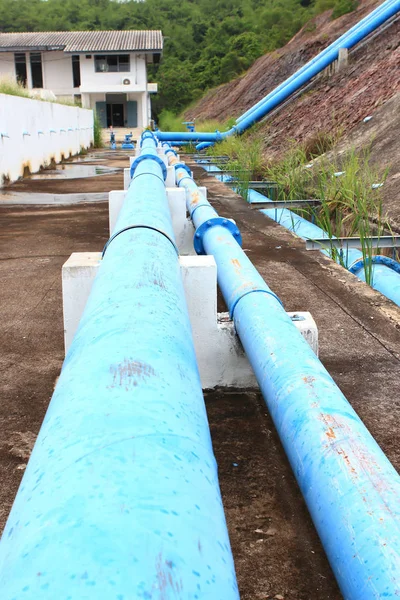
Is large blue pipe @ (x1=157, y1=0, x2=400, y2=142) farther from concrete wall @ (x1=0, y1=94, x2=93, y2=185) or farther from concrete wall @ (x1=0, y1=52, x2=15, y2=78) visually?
concrete wall @ (x1=0, y1=52, x2=15, y2=78)

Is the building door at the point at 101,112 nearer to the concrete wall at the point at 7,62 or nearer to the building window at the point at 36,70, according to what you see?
the building window at the point at 36,70

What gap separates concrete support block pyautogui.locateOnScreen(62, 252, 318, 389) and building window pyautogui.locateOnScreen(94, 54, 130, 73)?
38.1m

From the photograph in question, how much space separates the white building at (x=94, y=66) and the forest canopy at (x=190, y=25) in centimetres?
816

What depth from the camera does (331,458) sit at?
160 centimetres

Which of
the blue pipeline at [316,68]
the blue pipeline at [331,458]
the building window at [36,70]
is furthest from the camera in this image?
the building window at [36,70]

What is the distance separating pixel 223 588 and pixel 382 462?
96 cm

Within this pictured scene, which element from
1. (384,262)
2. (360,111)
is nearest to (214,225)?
(384,262)

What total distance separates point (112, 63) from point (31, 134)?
2838 centimetres

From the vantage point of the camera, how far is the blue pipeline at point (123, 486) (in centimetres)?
65

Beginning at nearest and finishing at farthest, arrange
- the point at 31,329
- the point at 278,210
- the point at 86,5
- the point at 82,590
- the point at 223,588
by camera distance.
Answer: the point at 82,590, the point at 223,588, the point at 31,329, the point at 278,210, the point at 86,5

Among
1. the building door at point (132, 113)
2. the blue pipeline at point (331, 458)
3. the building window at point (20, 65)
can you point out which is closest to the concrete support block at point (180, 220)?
the blue pipeline at point (331, 458)

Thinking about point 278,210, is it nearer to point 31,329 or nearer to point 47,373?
point 31,329

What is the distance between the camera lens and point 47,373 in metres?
2.80

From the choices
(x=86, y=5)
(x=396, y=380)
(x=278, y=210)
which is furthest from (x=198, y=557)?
(x=86, y=5)
